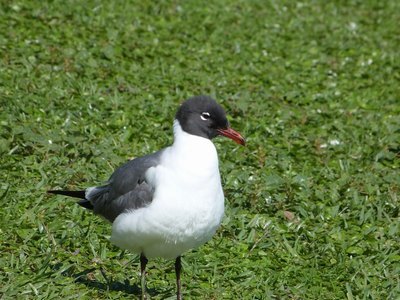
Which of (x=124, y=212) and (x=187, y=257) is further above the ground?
(x=124, y=212)

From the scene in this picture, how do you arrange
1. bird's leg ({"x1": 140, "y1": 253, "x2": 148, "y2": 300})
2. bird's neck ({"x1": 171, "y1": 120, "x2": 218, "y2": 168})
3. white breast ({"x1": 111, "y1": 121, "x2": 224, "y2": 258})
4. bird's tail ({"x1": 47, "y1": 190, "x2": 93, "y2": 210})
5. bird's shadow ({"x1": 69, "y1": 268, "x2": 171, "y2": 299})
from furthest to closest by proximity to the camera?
bird's tail ({"x1": 47, "y1": 190, "x2": 93, "y2": 210})
bird's shadow ({"x1": 69, "y1": 268, "x2": 171, "y2": 299})
bird's leg ({"x1": 140, "y1": 253, "x2": 148, "y2": 300})
bird's neck ({"x1": 171, "y1": 120, "x2": 218, "y2": 168})
white breast ({"x1": 111, "y1": 121, "x2": 224, "y2": 258})

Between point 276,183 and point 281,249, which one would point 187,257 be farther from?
point 276,183

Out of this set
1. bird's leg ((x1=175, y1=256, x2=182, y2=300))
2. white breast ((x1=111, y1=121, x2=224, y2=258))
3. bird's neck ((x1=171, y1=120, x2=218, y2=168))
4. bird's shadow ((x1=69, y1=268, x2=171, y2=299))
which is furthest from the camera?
bird's shadow ((x1=69, y1=268, x2=171, y2=299))

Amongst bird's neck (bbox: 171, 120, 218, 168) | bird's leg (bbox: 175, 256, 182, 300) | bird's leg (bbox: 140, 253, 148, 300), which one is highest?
bird's neck (bbox: 171, 120, 218, 168)

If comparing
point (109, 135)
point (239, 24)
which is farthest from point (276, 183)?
point (239, 24)

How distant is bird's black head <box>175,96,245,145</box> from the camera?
216 inches

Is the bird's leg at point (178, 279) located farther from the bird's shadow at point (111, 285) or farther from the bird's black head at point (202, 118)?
the bird's black head at point (202, 118)

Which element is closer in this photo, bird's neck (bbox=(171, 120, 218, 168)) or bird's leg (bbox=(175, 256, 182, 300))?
bird's neck (bbox=(171, 120, 218, 168))

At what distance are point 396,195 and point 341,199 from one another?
53cm

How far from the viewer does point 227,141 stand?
8438 mm

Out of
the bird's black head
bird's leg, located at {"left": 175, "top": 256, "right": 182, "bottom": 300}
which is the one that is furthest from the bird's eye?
bird's leg, located at {"left": 175, "top": 256, "right": 182, "bottom": 300}

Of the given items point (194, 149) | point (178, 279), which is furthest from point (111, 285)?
point (194, 149)

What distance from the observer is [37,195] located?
6.85 meters

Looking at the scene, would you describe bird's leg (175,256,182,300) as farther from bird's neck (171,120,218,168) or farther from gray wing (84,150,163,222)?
bird's neck (171,120,218,168)
